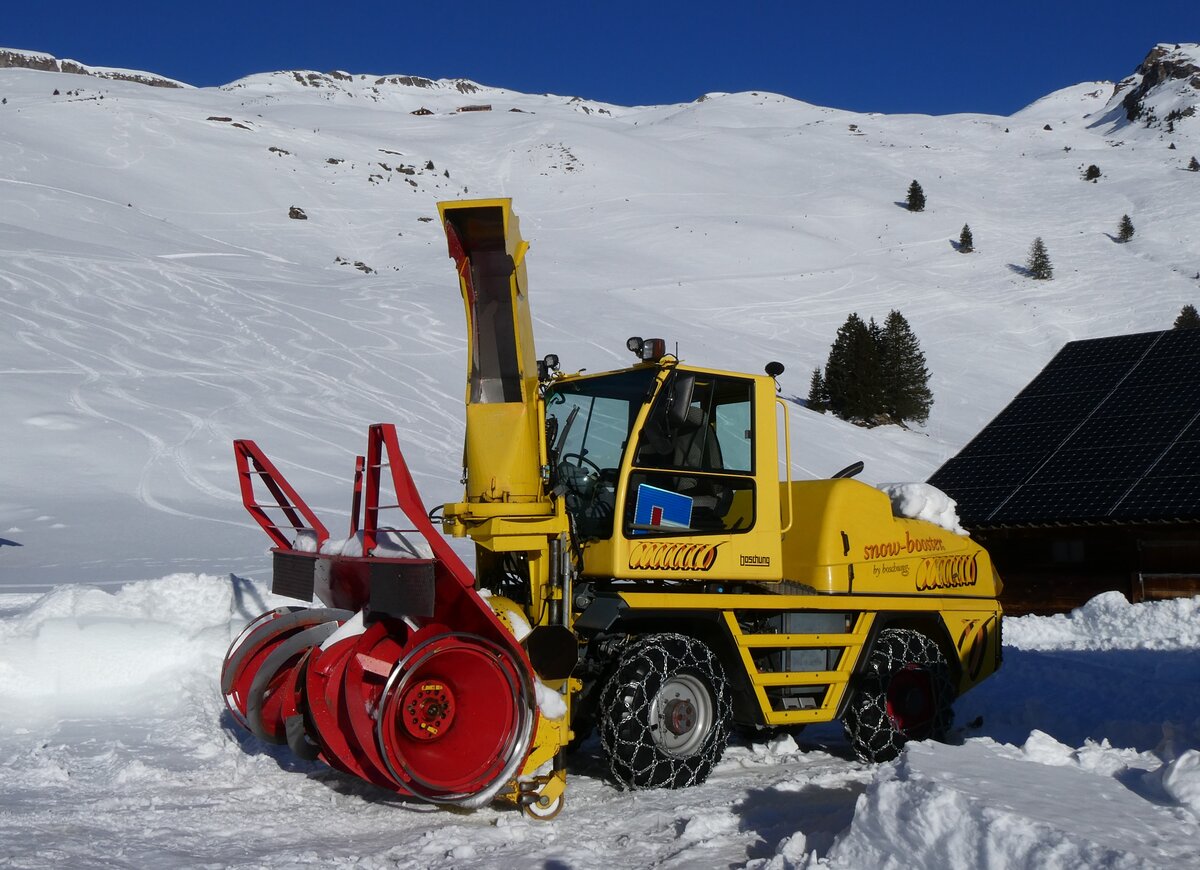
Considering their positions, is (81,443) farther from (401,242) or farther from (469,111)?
(469,111)

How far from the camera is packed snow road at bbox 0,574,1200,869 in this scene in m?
4.93

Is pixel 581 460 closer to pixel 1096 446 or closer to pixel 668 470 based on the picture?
pixel 668 470

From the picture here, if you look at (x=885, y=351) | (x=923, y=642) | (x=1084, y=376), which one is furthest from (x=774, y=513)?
(x=885, y=351)

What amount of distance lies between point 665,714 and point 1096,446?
12.6 metres

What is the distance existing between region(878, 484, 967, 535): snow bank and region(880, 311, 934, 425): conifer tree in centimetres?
2859

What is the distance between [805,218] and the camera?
7875cm

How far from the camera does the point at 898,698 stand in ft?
27.5

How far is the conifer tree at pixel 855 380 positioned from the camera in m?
37.0

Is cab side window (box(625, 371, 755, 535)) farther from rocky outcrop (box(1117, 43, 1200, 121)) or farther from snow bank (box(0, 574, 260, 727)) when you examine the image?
rocky outcrop (box(1117, 43, 1200, 121))

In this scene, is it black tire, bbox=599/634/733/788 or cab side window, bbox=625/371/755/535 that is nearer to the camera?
black tire, bbox=599/634/733/788

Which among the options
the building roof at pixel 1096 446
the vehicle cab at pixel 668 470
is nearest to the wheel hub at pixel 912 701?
the vehicle cab at pixel 668 470

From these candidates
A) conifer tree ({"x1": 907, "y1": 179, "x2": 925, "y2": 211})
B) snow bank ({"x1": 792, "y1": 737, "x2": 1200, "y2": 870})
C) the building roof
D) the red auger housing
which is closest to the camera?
snow bank ({"x1": 792, "y1": 737, "x2": 1200, "y2": 870})

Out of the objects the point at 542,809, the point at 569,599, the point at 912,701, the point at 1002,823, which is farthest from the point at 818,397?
the point at 1002,823

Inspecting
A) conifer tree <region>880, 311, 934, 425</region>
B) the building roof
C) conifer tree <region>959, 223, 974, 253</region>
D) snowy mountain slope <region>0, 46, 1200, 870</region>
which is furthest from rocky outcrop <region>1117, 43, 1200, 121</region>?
the building roof
